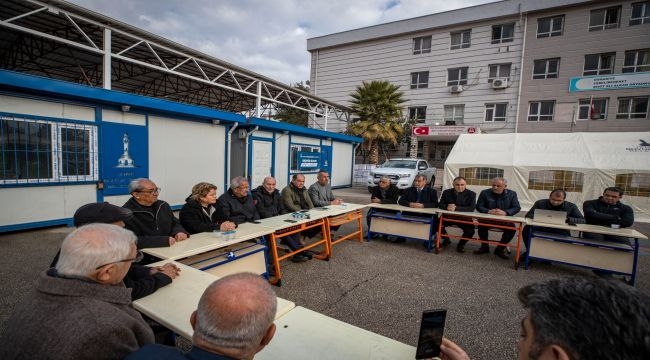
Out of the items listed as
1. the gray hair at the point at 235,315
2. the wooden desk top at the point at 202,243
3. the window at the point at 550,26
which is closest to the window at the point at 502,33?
the window at the point at 550,26

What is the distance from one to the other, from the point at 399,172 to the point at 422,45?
1297cm

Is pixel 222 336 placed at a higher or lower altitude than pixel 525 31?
lower

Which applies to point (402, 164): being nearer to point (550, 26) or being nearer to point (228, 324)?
point (550, 26)

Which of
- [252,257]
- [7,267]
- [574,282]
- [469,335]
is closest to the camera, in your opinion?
[574,282]

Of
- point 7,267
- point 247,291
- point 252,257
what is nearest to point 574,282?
point 247,291

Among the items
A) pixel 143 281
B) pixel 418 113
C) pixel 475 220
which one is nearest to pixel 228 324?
pixel 143 281

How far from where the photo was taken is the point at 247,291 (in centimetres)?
102

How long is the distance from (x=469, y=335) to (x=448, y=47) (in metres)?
21.5

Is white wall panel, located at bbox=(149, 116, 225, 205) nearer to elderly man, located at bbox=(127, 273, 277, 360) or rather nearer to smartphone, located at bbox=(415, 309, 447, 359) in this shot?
elderly man, located at bbox=(127, 273, 277, 360)

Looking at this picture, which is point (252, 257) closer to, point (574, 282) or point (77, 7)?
point (574, 282)

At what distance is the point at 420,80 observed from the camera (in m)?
21.3

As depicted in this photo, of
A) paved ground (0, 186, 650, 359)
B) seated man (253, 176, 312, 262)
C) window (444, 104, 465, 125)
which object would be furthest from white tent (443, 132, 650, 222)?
window (444, 104, 465, 125)

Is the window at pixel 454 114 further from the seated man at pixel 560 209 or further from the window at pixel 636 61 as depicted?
the seated man at pixel 560 209

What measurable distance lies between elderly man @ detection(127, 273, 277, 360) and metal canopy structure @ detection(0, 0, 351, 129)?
7.38 metres
